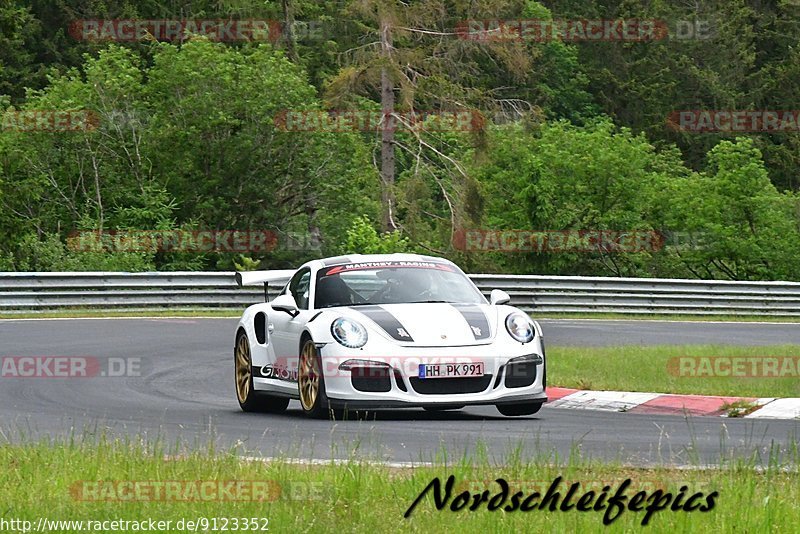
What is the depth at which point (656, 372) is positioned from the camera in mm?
16172

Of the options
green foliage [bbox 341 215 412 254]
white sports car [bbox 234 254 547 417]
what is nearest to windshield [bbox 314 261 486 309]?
white sports car [bbox 234 254 547 417]

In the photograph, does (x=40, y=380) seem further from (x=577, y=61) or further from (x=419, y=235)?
(x=577, y=61)

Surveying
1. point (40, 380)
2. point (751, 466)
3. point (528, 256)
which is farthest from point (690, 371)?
point (528, 256)

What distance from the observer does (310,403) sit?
12516 millimetres

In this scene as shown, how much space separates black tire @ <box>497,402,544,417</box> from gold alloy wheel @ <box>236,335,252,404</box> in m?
2.55

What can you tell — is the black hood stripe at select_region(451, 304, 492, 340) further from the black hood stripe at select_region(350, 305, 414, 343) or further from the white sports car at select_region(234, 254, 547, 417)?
the black hood stripe at select_region(350, 305, 414, 343)

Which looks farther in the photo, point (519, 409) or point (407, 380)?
point (519, 409)

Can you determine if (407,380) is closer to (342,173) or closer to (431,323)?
(431,323)

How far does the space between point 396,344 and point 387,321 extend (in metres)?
0.32

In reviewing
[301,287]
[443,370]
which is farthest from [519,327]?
[301,287]

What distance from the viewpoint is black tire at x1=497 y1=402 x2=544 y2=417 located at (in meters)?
12.6

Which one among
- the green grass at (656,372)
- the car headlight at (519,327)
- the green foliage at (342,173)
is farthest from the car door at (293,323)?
the green foliage at (342,173)

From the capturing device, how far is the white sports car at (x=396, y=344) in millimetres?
11961

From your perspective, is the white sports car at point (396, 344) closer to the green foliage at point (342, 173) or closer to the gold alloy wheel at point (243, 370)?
the gold alloy wheel at point (243, 370)
